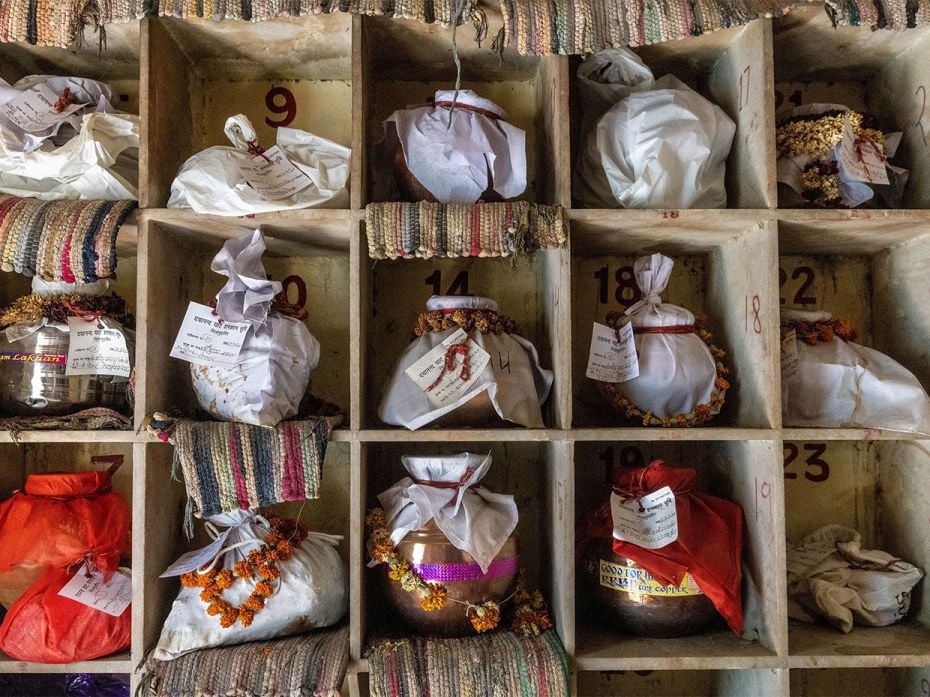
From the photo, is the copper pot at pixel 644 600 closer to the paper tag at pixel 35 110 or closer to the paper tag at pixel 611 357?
the paper tag at pixel 611 357

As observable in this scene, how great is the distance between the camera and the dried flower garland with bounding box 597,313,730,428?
138 cm

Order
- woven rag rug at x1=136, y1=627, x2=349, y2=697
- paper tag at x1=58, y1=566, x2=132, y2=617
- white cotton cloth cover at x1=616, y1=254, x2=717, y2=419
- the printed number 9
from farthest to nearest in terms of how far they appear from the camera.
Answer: the printed number 9
white cotton cloth cover at x1=616, y1=254, x2=717, y2=419
paper tag at x1=58, y1=566, x2=132, y2=617
woven rag rug at x1=136, y1=627, x2=349, y2=697

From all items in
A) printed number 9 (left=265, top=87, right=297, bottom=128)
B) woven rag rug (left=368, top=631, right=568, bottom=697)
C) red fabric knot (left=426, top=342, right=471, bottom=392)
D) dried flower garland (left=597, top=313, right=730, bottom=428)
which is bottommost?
woven rag rug (left=368, top=631, right=568, bottom=697)

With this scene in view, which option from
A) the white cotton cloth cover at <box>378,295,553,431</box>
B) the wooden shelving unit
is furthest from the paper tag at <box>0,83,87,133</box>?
the white cotton cloth cover at <box>378,295,553,431</box>

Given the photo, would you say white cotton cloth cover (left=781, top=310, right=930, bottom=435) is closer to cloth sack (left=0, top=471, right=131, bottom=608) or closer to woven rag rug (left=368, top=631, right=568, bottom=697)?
woven rag rug (left=368, top=631, right=568, bottom=697)

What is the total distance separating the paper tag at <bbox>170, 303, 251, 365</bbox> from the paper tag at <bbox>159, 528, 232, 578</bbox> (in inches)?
13.1

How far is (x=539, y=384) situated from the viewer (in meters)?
1.43

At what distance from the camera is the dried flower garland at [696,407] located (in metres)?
1.38

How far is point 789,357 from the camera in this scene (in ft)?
4.72

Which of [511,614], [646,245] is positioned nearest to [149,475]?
[511,614]

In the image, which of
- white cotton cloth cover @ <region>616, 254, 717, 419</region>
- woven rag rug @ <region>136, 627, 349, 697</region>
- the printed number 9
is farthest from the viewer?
the printed number 9

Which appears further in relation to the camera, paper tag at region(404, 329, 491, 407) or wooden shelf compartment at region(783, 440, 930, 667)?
wooden shelf compartment at region(783, 440, 930, 667)

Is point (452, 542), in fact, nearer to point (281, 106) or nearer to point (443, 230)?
point (443, 230)

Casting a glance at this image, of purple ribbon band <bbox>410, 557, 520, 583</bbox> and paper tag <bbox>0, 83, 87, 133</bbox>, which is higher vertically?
paper tag <bbox>0, 83, 87, 133</bbox>
